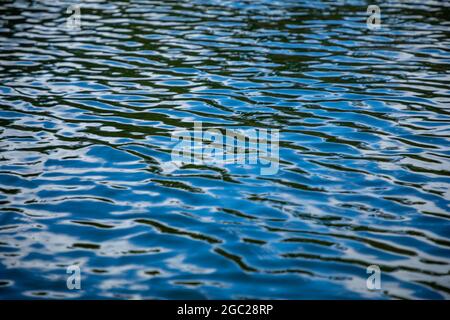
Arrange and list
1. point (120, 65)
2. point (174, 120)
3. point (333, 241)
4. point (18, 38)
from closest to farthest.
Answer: point (333, 241), point (174, 120), point (120, 65), point (18, 38)

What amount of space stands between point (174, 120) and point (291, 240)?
3367 millimetres

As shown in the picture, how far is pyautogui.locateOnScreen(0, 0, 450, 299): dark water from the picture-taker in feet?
16.0

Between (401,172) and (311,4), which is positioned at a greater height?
(311,4)

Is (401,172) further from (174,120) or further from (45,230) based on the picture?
(45,230)

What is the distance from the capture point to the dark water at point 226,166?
4.87 metres

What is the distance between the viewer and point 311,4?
1469 cm

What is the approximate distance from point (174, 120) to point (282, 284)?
3937 mm

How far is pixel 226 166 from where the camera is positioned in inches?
263

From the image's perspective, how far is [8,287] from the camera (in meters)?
4.69

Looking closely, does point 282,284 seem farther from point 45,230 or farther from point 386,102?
point 386,102

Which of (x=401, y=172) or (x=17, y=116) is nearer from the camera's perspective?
(x=401, y=172)
